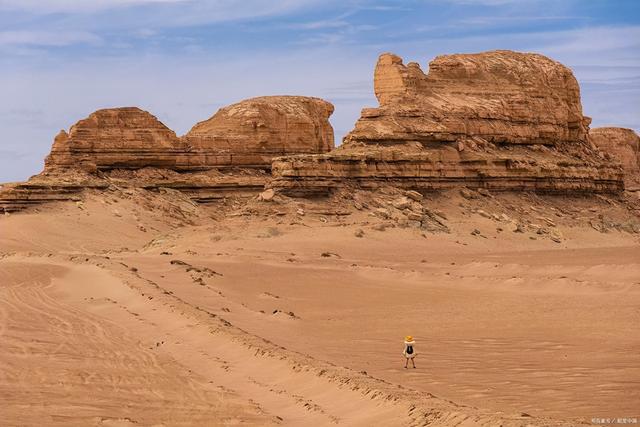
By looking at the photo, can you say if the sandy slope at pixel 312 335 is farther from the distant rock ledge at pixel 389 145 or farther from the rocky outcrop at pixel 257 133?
the rocky outcrop at pixel 257 133

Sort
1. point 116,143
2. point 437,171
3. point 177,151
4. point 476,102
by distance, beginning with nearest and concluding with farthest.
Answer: point 437,171
point 476,102
point 116,143
point 177,151

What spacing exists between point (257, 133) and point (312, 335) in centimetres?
3735

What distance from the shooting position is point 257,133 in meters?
52.2

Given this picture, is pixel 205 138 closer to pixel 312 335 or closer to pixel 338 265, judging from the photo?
pixel 338 265

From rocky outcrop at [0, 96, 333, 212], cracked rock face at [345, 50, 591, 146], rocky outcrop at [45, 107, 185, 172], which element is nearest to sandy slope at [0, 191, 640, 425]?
cracked rock face at [345, 50, 591, 146]

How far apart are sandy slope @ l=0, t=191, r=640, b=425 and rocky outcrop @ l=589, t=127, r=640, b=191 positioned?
46871 millimetres

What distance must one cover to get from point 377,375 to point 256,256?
737 inches

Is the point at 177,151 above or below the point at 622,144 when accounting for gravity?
below

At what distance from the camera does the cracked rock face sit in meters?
41.7

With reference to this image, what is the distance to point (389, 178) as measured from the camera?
3975cm

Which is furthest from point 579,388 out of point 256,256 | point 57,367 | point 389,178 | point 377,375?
point 389,178

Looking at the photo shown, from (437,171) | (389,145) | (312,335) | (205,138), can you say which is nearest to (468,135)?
(437,171)

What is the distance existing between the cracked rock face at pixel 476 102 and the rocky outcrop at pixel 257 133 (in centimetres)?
1010

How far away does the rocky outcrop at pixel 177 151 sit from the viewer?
147 feet
